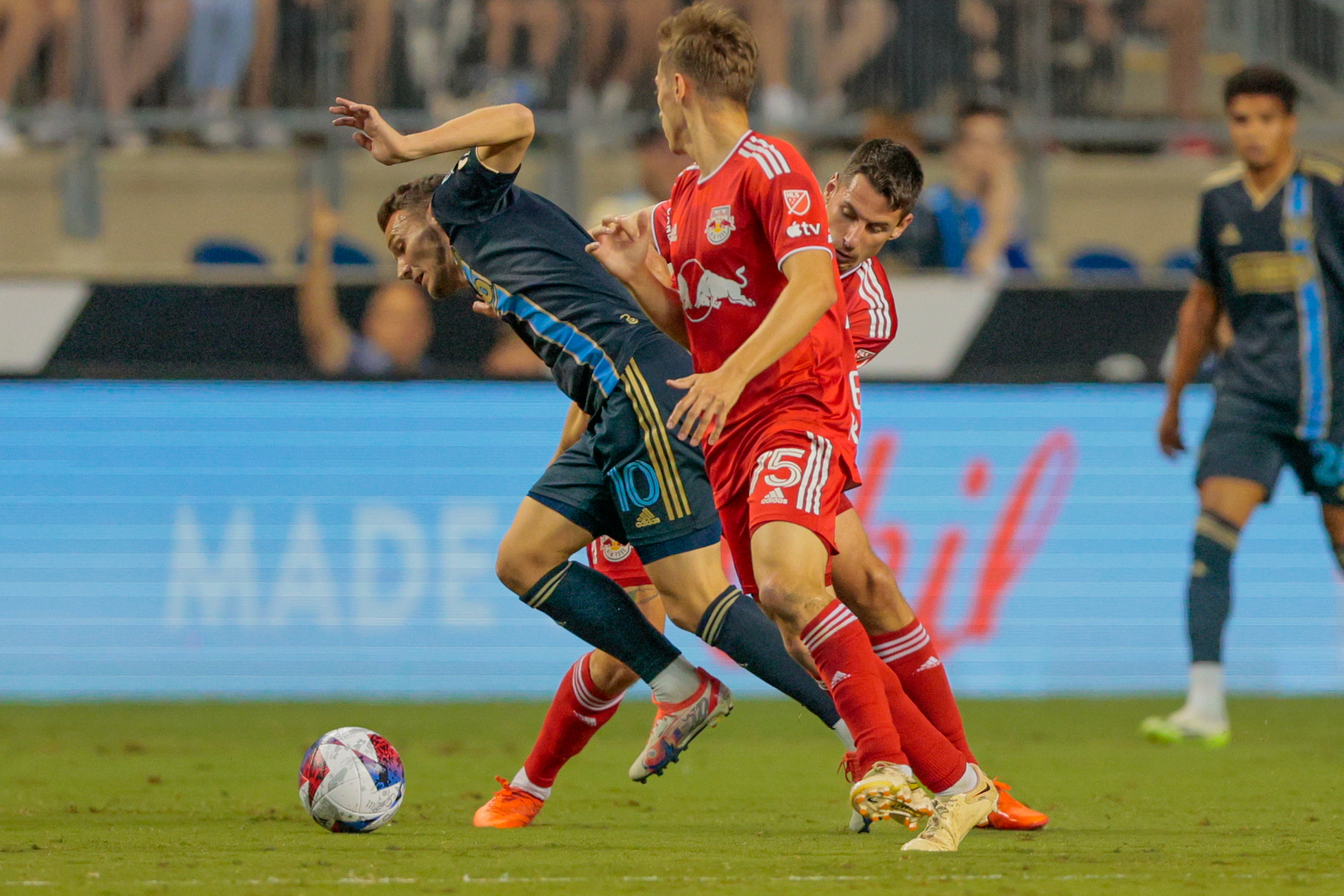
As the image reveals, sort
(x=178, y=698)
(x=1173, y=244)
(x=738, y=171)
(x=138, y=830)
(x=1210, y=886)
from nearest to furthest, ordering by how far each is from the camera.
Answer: (x=1210, y=886) → (x=738, y=171) → (x=138, y=830) → (x=178, y=698) → (x=1173, y=244)

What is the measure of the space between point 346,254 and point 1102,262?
16.3ft

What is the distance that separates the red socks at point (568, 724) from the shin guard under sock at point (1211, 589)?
121 inches

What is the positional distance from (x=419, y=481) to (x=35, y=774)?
10.6ft

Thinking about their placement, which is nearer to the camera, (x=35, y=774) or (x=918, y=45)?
(x=35, y=774)

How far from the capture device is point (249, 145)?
493 inches

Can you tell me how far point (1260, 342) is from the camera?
25.4 ft

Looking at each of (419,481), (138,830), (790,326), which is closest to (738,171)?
(790,326)

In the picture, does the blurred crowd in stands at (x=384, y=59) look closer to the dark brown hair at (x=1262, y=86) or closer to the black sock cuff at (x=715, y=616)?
the dark brown hair at (x=1262, y=86)

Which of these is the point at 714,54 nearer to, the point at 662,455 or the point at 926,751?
the point at 662,455

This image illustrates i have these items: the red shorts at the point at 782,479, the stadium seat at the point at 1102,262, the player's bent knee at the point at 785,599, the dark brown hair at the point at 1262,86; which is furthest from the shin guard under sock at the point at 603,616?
the stadium seat at the point at 1102,262

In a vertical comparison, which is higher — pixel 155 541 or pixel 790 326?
pixel 790 326

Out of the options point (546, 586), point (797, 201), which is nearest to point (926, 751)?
point (546, 586)

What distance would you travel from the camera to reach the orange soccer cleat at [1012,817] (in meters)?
5.12

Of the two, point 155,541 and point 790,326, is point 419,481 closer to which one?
point 155,541
